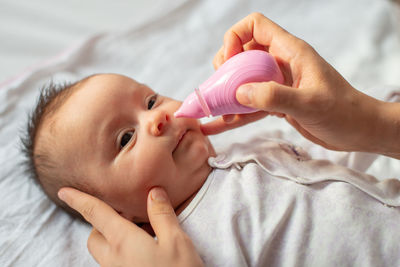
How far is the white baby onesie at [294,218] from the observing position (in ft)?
3.18

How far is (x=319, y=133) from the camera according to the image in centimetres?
99

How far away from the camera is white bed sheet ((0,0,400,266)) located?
4.31 ft

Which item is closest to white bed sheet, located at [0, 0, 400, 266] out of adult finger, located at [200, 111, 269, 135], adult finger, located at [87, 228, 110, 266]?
adult finger, located at [200, 111, 269, 135]

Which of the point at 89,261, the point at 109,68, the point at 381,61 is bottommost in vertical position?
the point at 381,61

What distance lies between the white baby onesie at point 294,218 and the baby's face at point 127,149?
0.35 feet

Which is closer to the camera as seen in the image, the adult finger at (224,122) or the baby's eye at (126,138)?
the baby's eye at (126,138)

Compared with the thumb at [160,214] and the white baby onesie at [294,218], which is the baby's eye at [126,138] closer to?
Result: the thumb at [160,214]

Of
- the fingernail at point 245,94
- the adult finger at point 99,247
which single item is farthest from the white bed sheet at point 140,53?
the fingernail at point 245,94

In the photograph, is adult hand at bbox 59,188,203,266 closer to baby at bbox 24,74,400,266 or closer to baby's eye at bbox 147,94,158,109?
baby at bbox 24,74,400,266

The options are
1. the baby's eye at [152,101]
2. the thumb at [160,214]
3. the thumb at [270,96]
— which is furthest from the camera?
the baby's eye at [152,101]

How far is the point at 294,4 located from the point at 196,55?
2.05 ft

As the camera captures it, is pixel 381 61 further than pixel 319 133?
Yes

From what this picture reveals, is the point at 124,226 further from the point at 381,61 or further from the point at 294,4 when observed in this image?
the point at 294,4

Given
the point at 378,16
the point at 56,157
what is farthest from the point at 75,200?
the point at 378,16
